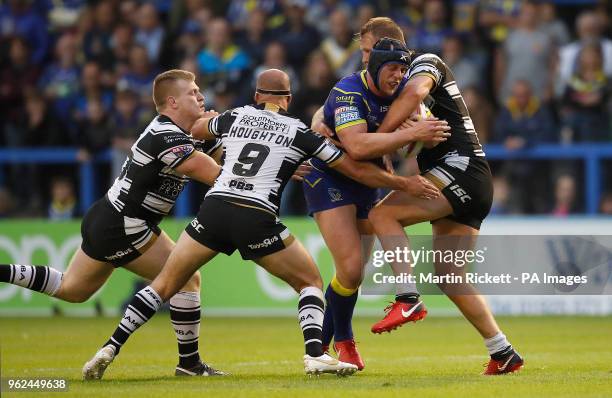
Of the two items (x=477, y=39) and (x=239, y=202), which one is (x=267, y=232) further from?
(x=477, y=39)

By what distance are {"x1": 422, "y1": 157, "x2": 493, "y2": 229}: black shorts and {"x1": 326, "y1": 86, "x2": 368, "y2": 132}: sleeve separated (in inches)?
28.2

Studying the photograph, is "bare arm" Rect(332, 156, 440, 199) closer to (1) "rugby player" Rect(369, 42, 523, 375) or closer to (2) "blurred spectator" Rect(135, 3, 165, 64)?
(1) "rugby player" Rect(369, 42, 523, 375)

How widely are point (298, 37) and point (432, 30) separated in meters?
2.04

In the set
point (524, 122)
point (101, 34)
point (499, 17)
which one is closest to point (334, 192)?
point (524, 122)

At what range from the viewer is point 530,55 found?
18.3m

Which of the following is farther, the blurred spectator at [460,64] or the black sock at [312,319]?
the blurred spectator at [460,64]

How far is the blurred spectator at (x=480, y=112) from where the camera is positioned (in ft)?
58.0

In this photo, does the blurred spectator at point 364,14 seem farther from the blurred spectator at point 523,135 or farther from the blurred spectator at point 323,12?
the blurred spectator at point 523,135

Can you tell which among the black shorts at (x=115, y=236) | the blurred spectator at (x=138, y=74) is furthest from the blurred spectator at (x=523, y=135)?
the black shorts at (x=115, y=236)

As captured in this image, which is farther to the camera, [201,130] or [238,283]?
[238,283]

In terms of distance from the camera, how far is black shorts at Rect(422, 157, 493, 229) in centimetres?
962

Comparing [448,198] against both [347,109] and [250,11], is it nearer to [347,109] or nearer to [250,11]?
[347,109]

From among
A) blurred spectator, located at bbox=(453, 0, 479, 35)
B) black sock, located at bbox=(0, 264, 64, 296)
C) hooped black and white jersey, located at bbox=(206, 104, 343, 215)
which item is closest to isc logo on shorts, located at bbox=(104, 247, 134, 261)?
black sock, located at bbox=(0, 264, 64, 296)

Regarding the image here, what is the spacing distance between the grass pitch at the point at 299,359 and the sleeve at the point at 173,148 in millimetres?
1708
